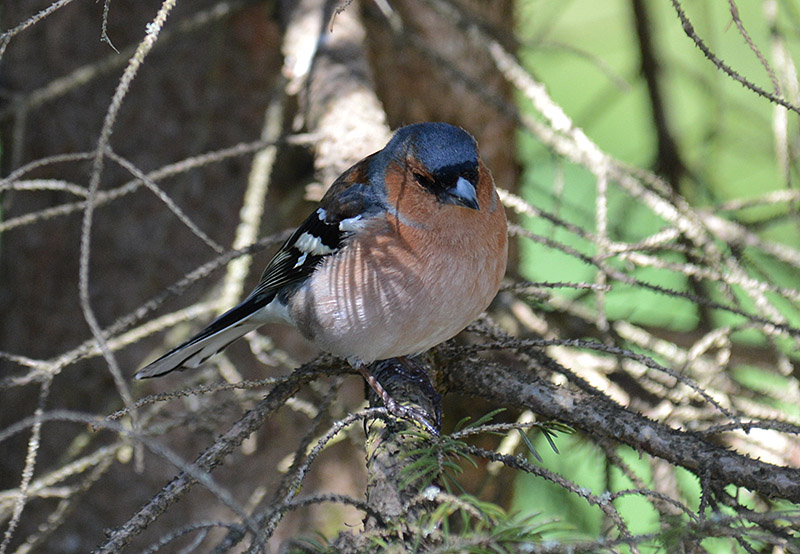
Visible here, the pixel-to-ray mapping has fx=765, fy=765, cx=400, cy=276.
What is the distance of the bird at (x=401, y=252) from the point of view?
217 cm

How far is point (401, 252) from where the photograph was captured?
7.27 feet

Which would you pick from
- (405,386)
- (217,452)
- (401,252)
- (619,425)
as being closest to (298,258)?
(401,252)

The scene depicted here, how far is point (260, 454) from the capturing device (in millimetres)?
3258

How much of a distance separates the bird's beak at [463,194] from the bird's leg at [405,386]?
517 mm

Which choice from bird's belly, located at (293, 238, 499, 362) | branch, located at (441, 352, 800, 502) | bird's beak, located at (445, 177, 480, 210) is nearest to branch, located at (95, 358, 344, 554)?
bird's belly, located at (293, 238, 499, 362)

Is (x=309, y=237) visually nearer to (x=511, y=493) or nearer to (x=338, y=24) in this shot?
(x=338, y=24)

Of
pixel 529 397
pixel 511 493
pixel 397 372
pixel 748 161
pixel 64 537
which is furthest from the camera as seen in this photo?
pixel 748 161

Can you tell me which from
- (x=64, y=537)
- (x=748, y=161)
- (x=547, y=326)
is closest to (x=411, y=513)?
(x=547, y=326)

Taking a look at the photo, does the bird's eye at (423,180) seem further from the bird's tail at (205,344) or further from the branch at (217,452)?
the bird's tail at (205,344)

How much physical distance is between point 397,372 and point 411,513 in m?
0.87

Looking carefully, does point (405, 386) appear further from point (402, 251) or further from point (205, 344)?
point (205, 344)

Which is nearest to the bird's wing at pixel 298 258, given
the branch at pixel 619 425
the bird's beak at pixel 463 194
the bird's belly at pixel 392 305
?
the bird's belly at pixel 392 305

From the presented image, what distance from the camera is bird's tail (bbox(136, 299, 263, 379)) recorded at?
2498 millimetres

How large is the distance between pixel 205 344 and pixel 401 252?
0.83m
